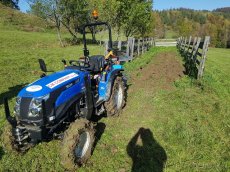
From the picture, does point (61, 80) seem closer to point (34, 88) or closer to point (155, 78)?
point (34, 88)

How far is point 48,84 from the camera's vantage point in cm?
422

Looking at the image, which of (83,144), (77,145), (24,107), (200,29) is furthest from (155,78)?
(200,29)

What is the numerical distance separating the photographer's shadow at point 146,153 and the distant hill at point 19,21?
119 ft

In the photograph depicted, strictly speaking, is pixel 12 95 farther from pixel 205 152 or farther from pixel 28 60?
pixel 28 60

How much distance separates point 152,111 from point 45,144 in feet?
9.30

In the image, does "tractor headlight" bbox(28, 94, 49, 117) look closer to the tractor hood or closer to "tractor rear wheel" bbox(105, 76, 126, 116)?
the tractor hood

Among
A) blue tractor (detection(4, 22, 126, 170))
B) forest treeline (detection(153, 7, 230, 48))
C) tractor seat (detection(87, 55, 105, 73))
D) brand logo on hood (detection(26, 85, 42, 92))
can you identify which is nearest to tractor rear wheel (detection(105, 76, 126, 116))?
blue tractor (detection(4, 22, 126, 170))

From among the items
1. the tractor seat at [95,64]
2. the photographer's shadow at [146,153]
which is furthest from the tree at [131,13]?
the photographer's shadow at [146,153]

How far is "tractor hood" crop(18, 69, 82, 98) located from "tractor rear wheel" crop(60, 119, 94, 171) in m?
0.69

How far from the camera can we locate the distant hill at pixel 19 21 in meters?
39.8

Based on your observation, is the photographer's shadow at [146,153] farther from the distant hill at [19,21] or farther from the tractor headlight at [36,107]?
the distant hill at [19,21]

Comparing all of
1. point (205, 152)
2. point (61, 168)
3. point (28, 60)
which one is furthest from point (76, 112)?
point (28, 60)

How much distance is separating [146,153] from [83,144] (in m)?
1.18

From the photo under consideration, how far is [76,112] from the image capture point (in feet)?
15.6
